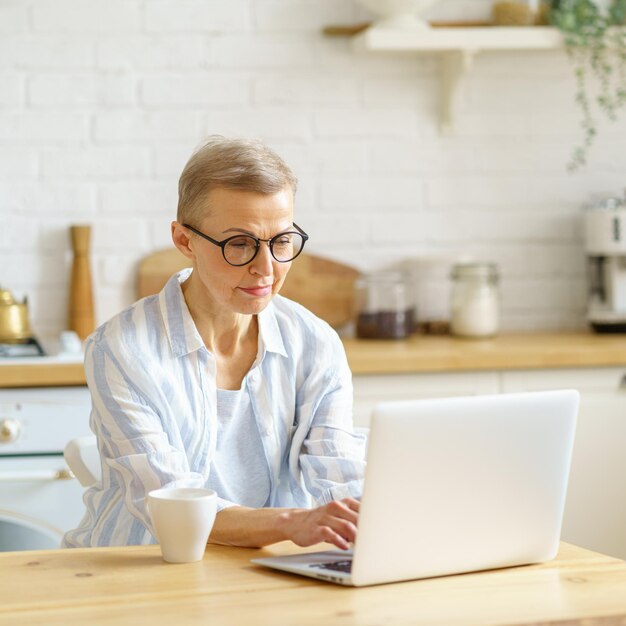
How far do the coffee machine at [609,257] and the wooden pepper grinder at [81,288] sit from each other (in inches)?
58.1

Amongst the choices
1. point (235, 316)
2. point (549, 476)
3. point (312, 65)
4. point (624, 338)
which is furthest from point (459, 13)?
point (549, 476)

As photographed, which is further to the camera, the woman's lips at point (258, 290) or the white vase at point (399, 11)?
the white vase at point (399, 11)

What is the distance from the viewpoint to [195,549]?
4.75 ft

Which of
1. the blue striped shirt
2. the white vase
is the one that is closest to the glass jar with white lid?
the white vase

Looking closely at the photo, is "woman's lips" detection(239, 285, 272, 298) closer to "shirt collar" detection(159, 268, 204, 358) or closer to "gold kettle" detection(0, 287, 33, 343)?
"shirt collar" detection(159, 268, 204, 358)

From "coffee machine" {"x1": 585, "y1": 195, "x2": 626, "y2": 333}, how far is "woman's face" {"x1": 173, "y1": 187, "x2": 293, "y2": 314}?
1.75m

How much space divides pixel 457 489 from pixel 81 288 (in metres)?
2.12

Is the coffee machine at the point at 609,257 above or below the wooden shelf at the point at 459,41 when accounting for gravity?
below

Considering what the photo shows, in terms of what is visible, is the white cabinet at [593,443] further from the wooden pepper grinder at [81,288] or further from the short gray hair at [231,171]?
the short gray hair at [231,171]

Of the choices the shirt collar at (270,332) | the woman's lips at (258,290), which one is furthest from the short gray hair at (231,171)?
the shirt collar at (270,332)

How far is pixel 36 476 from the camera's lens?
9.09 ft

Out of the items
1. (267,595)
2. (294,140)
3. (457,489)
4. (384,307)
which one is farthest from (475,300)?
(267,595)

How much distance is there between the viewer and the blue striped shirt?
170 centimetres

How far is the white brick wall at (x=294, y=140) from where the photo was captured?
11.0 feet
